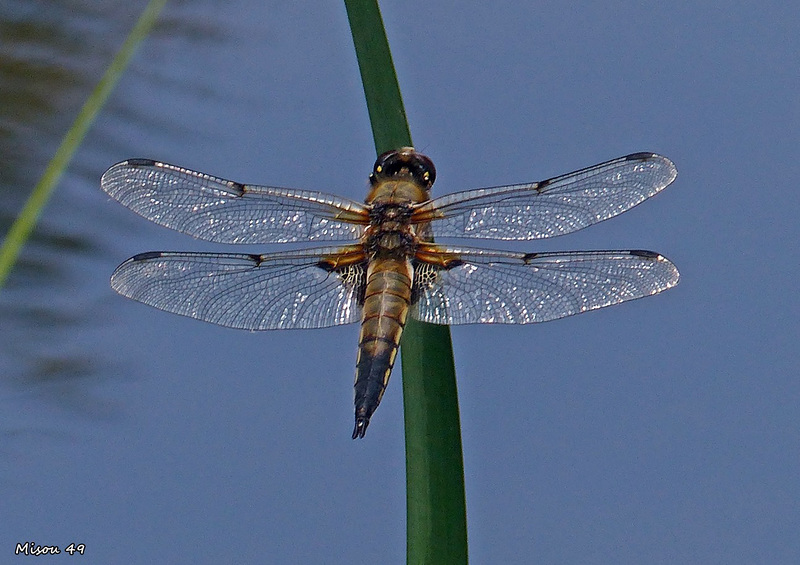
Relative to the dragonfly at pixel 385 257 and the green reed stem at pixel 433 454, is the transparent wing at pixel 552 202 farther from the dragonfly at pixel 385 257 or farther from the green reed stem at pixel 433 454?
the green reed stem at pixel 433 454

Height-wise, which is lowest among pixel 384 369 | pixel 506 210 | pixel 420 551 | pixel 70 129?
pixel 420 551

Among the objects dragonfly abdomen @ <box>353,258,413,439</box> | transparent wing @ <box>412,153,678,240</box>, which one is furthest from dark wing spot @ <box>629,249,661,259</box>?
dragonfly abdomen @ <box>353,258,413,439</box>

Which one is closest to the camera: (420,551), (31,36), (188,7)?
(420,551)

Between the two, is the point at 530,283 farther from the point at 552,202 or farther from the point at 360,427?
the point at 360,427

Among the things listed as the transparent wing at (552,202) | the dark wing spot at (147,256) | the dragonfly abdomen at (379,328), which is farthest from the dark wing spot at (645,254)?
the dark wing spot at (147,256)

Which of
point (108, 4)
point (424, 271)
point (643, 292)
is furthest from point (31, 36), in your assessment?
point (643, 292)

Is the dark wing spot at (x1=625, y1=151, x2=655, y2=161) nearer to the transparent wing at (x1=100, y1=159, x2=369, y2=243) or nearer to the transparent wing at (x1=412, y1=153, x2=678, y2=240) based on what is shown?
the transparent wing at (x1=412, y1=153, x2=678, y2=240)

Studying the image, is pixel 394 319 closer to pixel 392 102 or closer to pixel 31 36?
pixel 392 102
